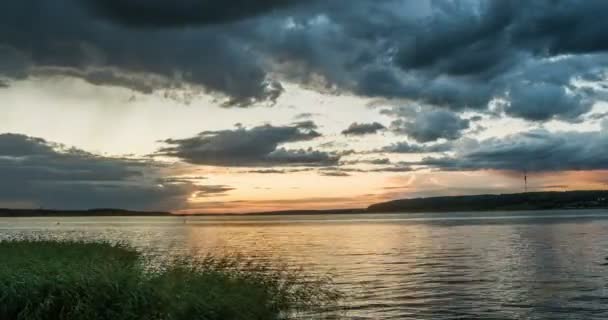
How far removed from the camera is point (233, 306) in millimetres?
24938

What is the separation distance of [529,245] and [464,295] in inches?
2096

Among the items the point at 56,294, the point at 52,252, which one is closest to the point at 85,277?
the point at 56,294

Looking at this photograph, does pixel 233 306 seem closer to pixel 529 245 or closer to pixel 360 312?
pixel 360 312

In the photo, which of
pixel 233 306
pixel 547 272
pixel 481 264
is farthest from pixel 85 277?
pixel 481 264

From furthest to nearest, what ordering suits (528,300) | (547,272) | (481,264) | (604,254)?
(604,254) < (481,264) < (547,272) < (528,300)

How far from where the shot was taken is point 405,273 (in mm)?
55812

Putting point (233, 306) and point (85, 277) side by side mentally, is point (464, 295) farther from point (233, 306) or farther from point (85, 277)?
point (85, 277)

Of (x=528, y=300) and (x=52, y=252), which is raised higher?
(x=52, y=252)

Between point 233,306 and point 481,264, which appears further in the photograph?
point 481,264

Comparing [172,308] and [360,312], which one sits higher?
[172,308]

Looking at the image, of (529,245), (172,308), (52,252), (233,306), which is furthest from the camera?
(529,245)

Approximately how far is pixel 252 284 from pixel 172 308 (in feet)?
26.0

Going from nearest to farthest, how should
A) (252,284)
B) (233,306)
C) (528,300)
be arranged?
(233,306) → (252,284) → (528,300)

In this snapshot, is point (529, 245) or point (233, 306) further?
point (529, 245)
